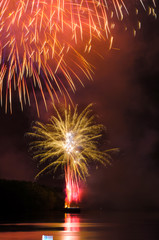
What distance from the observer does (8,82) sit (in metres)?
25.8

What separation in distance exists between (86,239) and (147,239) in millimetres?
3802

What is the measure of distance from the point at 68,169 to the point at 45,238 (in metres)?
46.3

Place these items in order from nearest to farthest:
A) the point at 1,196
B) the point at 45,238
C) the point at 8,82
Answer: the point at 45,238 → the point at 8,82 → the point at 1,196

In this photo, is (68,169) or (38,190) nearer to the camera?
(68,169)

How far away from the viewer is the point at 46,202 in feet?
426

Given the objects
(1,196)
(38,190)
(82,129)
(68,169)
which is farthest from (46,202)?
(82,129)

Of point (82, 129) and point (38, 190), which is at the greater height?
point (38, 190)

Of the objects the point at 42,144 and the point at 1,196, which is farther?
the point at 1,196

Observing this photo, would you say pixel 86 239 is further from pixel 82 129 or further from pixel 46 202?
pixel 46 202

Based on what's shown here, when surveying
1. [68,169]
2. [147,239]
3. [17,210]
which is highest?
[17,210]

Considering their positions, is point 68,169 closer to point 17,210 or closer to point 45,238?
point 45,238

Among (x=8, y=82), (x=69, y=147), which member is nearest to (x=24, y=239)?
(x=8, y=82)

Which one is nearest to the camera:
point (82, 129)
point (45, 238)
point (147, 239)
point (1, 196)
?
point (45, 238)

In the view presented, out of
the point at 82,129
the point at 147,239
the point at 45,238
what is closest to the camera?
the point at 45,238
